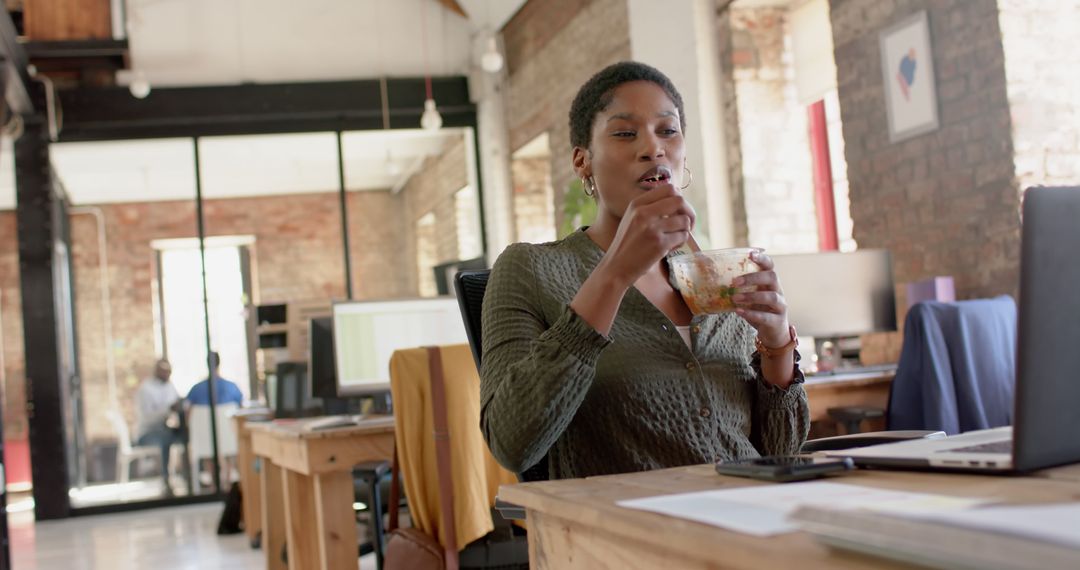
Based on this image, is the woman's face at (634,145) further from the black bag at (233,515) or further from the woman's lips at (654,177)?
the black bag at (233,515)

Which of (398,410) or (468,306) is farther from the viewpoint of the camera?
(398,410)

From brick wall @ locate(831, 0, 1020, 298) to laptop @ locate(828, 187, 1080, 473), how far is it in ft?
10.9

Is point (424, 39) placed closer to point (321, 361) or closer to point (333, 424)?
point (321, 361)

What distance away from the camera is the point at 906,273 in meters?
4.75

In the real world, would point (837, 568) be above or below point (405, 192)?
below

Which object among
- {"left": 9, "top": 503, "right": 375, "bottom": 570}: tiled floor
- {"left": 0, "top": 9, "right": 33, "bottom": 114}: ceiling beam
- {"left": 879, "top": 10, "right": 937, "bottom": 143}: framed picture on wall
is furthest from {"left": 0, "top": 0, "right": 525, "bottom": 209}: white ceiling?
{"left": 879, "top": 10, "right": 937, "bottom": 143}: framed picture on wall

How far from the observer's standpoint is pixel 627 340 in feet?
4.88

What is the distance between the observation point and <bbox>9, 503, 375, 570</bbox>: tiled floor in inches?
220

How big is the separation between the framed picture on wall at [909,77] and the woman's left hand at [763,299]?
3.44 metres

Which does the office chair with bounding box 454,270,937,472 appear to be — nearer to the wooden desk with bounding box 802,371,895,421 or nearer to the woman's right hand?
the woman's right hand

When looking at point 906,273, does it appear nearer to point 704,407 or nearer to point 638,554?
point 704,407

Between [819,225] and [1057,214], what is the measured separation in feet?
20.1

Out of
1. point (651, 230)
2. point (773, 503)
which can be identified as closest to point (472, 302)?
point (651, 230)

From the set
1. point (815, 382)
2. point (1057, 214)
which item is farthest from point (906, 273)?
point (1057, 214)
